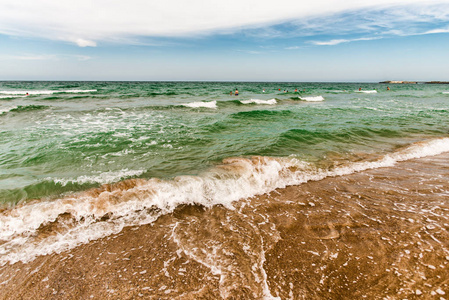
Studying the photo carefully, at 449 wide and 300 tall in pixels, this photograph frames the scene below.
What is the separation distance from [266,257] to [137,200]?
279cm

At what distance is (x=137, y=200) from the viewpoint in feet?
14.3

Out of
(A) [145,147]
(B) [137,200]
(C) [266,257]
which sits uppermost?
(A) [145,147]

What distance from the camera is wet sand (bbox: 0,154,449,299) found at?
2506 mm

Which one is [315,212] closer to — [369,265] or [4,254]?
[369,265]

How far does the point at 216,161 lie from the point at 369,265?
15.0ft

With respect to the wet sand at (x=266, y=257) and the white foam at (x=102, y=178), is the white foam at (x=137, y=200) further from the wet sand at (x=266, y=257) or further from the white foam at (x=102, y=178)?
the wet sand at (x=266, y=257)

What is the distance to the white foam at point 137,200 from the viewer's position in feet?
11.3

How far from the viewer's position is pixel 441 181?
525 cm

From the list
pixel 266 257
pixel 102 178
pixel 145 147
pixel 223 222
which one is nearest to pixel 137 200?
pixel 102 178

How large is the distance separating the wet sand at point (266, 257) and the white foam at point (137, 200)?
29 cm

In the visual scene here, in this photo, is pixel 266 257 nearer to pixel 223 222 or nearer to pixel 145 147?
pixel 223 222

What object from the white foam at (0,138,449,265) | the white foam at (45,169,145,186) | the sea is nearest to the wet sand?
the sea

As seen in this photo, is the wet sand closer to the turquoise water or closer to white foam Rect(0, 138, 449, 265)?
white foam Rect(0, 138, 449, 265)

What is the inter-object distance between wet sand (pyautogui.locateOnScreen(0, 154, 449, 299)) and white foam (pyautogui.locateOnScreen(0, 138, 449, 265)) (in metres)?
0.29
